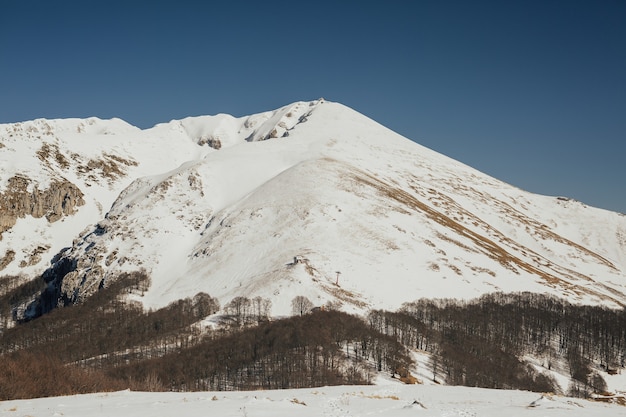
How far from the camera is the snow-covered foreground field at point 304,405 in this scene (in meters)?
24.8

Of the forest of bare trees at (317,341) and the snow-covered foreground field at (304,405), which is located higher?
the snow-covered foreground field at (304,405)

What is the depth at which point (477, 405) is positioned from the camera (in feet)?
96.7

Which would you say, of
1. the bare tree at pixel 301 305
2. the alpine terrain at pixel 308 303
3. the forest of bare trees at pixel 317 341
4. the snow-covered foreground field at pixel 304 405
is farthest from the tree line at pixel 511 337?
the snow-covered foreground field at pixel 304 405

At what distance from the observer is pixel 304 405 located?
1084 inches

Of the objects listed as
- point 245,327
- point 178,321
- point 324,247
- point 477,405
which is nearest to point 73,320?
point 178,321

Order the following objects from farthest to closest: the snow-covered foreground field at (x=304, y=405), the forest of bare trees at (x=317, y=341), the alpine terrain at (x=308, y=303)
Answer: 1. the alpine terrain at (x=308, y=303)
2. the forest of bare trees at (x=317, y=341)
3. the snow-covered foreground field at (x=304, y=405)

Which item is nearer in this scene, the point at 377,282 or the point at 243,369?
the point at 243,369

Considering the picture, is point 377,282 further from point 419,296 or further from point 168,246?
point 168,246

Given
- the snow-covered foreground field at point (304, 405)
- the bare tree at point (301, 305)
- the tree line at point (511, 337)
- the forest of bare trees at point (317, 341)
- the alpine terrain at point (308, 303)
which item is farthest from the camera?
the bare tree at point (301, 305)

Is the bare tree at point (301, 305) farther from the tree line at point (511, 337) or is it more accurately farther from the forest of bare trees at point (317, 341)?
the tree line at point (511, 337)

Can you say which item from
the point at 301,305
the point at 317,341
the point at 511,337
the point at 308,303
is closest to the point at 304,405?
the point at 317,341

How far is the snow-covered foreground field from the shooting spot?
24.8 meters

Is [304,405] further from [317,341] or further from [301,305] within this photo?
[301,305]

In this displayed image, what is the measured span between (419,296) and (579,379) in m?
42.1
